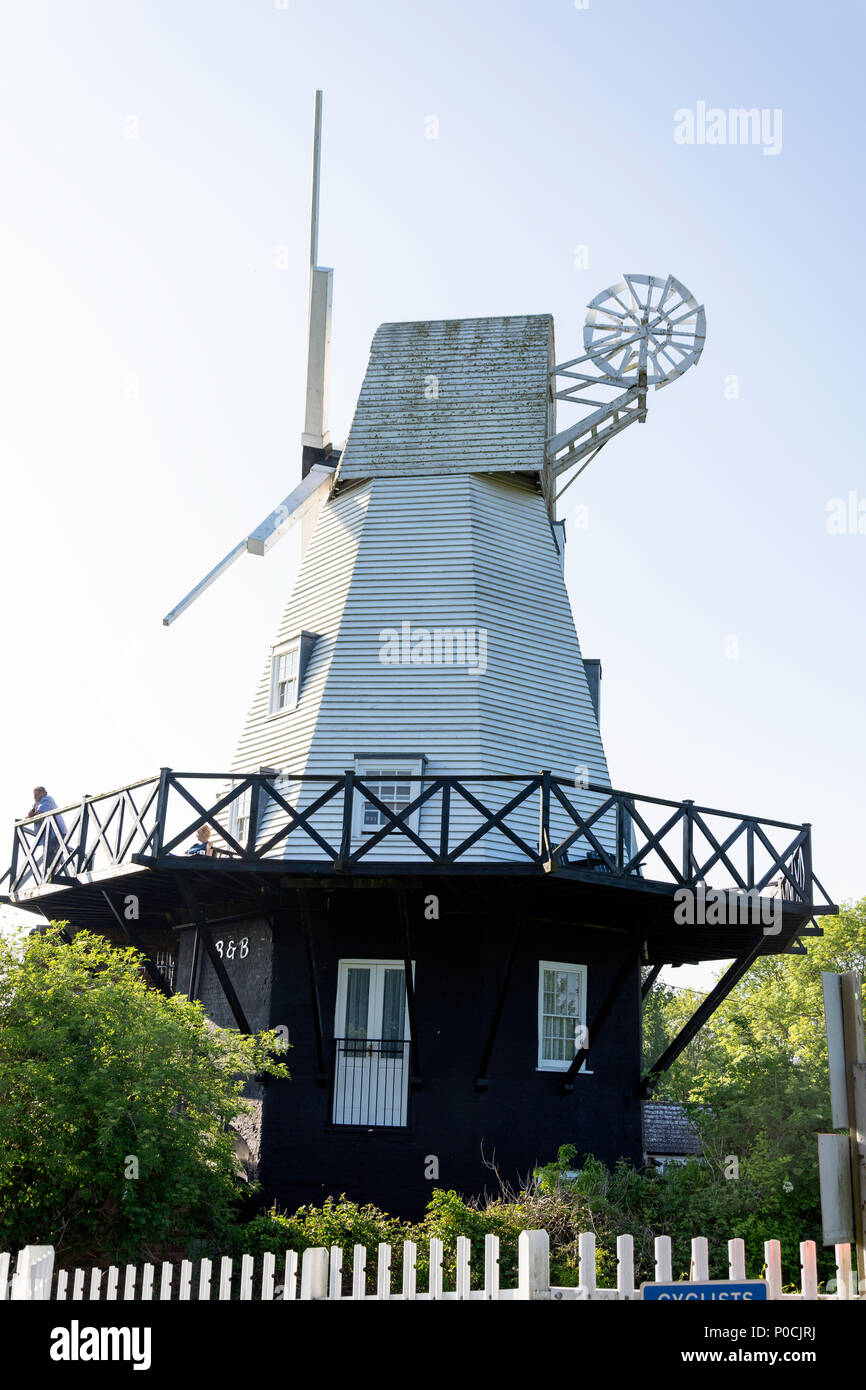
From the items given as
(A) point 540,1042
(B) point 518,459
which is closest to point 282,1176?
(A) point 540,1042

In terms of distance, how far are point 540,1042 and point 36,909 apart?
25.0 feet

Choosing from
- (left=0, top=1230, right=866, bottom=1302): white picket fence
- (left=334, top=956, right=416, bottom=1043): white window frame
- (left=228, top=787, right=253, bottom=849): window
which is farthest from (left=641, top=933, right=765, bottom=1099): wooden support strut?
(left=0, top=1230, right=866, bottom=1302): white picket fence

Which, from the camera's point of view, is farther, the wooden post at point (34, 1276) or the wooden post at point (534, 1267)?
the wooden post at point (34, 1276)

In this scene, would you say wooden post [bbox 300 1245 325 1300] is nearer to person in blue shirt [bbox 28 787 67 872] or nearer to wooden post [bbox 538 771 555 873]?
wooden post [bbox 538 771 555 873]

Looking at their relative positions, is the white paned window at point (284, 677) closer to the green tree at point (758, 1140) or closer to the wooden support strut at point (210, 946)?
the wooden support strut at point (210, 946)

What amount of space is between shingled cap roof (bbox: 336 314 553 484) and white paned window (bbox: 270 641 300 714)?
2966 mm

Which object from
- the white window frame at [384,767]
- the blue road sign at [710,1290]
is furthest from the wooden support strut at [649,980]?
the blue road sign at [710,1290]

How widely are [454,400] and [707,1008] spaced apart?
9.31 meters

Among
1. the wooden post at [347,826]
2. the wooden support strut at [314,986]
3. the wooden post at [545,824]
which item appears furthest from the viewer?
the wooden support strut at [314,986]

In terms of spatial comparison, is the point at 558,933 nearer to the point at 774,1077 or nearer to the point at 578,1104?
the point at 578,1104

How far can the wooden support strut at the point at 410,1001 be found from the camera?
14742 mm

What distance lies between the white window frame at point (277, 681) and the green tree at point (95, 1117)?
6.08m

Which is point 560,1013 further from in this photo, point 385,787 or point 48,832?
point 48,832
